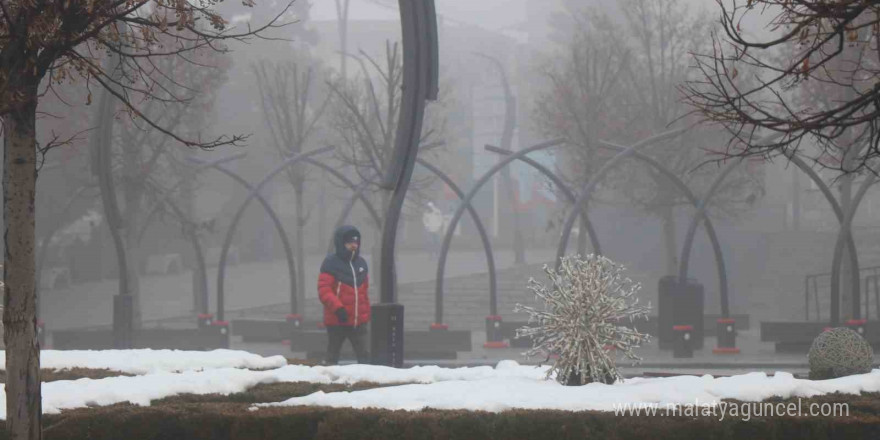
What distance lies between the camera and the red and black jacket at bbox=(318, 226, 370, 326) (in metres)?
13.7

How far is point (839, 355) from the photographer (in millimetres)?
10148

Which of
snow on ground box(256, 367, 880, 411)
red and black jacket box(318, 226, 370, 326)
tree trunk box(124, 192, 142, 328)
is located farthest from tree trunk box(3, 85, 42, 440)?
tree trunk box(124, 192, 142, 328)

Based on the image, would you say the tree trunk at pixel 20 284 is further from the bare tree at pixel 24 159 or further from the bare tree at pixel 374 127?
the bare tree at pixel 374 127

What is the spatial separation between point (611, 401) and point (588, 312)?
4.02 feet

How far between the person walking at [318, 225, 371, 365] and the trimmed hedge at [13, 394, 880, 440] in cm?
562

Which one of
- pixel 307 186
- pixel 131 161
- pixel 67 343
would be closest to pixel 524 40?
pixel 307 186

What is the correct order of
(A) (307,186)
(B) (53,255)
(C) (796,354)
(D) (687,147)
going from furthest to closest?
(A) (307,186)
(B) (53,255)
(D) (687,147)
(C) (796,354)

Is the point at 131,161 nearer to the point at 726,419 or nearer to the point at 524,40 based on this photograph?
the point at 726,419

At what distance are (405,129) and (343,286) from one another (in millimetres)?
2980

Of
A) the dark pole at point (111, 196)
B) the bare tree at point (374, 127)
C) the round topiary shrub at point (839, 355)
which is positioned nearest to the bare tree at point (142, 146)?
the bare tree at point (374, 127)

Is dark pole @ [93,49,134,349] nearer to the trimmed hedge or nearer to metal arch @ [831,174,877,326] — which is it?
the trimmed hedge

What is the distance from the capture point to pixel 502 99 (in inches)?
2068

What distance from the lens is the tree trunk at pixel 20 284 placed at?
718cm

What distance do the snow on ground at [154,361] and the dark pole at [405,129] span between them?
105 centimetres
